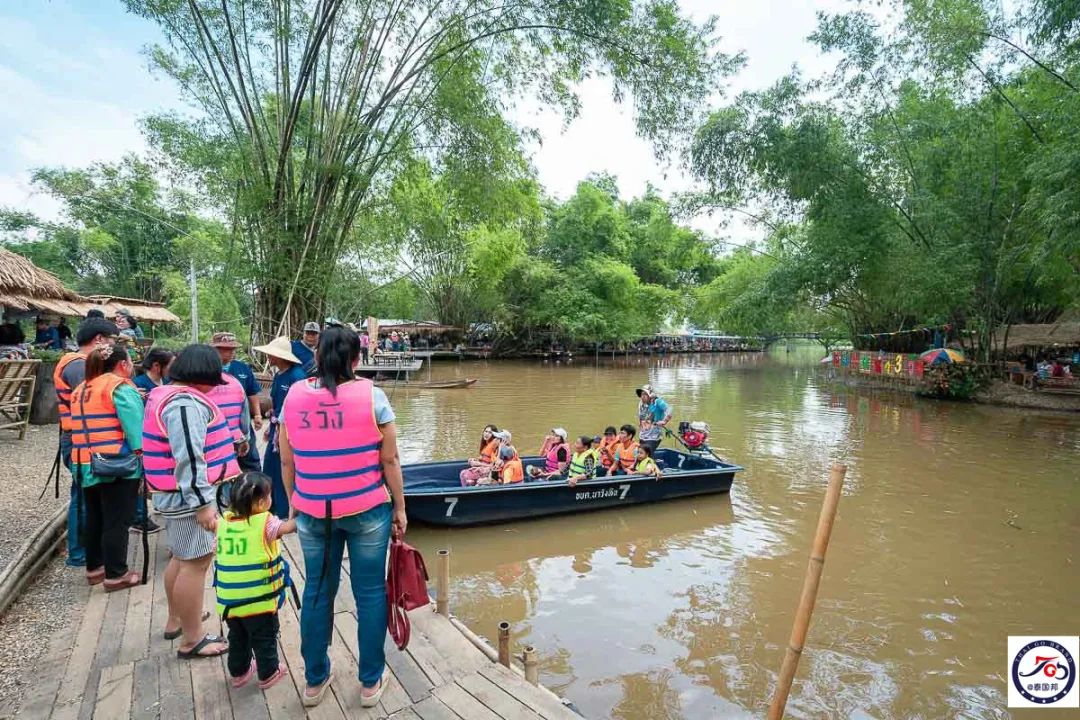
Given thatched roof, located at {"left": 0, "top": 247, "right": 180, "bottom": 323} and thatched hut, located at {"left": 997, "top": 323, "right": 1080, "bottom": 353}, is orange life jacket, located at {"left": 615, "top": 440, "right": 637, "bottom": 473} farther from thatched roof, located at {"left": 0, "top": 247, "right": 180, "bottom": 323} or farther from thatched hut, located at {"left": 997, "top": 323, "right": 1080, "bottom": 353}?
thatched hut, located at {"left": 997, "top": 323, "right": 1080, "bottom": 353}

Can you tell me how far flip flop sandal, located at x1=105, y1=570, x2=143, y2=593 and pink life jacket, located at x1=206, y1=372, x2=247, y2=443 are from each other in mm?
1071

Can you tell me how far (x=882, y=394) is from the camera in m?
20.3

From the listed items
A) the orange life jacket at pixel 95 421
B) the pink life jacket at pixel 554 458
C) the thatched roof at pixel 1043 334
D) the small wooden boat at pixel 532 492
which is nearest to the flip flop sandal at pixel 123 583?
the orange life jacket at pixel 95 421

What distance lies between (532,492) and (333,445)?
4544mm

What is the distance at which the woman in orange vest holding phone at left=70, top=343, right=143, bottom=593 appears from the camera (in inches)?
126

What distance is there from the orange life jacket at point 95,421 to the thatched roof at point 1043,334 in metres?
22.8

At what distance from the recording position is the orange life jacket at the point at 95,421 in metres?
3.19

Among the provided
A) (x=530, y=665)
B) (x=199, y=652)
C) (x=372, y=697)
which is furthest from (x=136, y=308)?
(x=530, y=665)

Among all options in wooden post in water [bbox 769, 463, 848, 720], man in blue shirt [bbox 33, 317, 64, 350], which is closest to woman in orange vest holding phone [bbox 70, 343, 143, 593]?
wooden post in water [bbox 769, 463, 848, 720]

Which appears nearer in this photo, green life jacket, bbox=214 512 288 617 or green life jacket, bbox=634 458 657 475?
green life jacket, bbox=214 512 288 617

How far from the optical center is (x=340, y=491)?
7.59 ft

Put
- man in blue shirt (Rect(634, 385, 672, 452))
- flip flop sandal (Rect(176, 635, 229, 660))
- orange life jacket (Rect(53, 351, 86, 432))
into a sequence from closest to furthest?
flip flop sandal (Rect(176, 635, 229, 660))
orange life jacket (Rect(53, 351, 86, 432))
man in blue shirt (Rect(634, 385, 672, 452))

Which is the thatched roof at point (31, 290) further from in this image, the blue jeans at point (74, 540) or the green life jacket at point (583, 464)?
the green life jacket at point (583, 464)

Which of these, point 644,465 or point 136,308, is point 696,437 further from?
point 136,308
